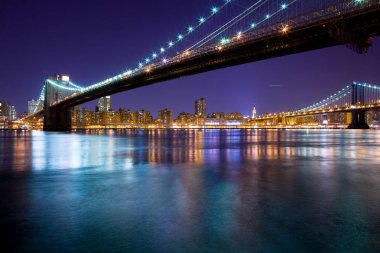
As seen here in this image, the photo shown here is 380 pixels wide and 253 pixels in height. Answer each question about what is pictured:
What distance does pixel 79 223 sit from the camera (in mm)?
5480

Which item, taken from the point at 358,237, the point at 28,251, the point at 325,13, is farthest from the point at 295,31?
the point at 28,251

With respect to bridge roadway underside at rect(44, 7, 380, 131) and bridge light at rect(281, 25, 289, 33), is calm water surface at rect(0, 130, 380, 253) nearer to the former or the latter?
bridge roadway underside at rect(44, 7, 380, 131)

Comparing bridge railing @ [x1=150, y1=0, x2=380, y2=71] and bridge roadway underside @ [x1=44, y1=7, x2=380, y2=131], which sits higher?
bridge railing @ [x1=150, y1=0, x2=380, y2=71]

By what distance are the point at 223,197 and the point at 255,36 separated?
24784mm

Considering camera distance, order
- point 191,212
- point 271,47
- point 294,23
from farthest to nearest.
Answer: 1. point 271,47
2. point 294,23
3. point 191,212


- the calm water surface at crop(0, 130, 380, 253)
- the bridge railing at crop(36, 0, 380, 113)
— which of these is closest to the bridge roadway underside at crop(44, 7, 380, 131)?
the bridge railing at crop(36, 0, 380, 113)

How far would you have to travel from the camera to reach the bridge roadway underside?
73.6 ft

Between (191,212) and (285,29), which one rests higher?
(285,29)

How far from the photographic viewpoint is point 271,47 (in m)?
30.0

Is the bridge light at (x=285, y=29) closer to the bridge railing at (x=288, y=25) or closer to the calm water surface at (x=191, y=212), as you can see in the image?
the bridge railing at (x=288, y=25)

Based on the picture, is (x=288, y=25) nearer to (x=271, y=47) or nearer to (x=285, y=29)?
(x=285, y=29)

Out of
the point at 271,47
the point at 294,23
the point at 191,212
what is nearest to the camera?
the point at 191,212

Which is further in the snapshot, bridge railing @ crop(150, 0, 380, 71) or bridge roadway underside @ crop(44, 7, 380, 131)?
bridge roadway underside @ crop(44, 7, 380, 131)

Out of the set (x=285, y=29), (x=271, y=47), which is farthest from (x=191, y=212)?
(x=271, y=47)
